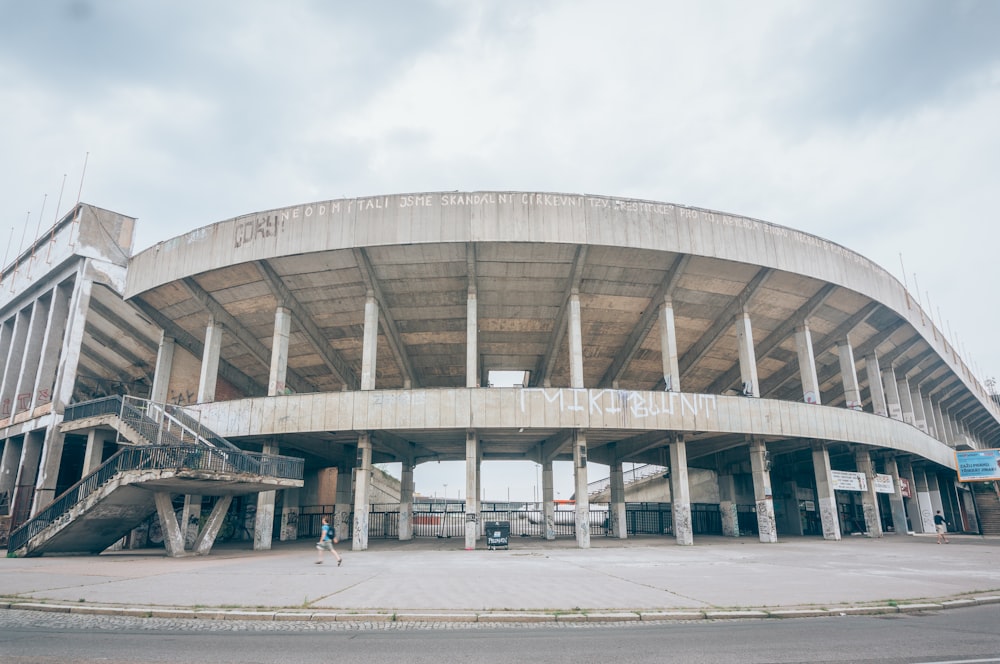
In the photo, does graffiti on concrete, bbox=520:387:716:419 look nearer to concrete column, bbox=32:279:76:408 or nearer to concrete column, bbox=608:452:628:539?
concrete column, bbox=608:452:628:539

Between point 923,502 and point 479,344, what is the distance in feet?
129

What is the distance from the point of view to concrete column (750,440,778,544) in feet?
94.7

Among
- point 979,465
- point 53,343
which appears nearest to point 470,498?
point 53,343

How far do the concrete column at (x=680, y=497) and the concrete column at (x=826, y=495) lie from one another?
28.6ft

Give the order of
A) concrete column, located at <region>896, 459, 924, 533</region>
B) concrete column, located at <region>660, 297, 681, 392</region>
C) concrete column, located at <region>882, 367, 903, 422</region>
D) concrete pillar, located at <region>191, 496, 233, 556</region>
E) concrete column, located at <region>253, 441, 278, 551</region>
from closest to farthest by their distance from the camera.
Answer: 1. concrete pillar, located at <region>191, 496, 233, 556</region>
2. concrete column, located at <region>253, 441, 278, 551</region>
3. concrete column, located at <region>660, 297, 681, 392</region>
4. concrete column, located at <region>882, 367, 903, 422</region>
5. concrete column, located at <region>896, 459, 924, 533</region>

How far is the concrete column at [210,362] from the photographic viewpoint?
30.8 meters

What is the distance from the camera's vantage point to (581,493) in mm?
27078

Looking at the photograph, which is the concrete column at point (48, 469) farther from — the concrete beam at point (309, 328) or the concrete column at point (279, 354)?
the concrete beam at point (309, 328)

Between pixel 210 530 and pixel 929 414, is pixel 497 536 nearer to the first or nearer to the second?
pixel 210 530

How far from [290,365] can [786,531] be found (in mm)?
39265

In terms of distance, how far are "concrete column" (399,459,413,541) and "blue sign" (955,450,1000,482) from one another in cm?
3307

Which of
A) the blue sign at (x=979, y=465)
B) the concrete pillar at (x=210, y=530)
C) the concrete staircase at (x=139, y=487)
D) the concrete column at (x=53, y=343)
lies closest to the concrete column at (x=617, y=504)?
the blue sign at (x=979, y=465)

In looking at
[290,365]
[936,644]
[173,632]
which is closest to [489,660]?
Answer: [173,632]

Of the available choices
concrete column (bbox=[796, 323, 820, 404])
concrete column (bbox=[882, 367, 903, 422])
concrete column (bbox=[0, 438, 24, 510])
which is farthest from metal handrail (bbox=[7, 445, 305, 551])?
concrete column (bbox=[882, 367, 903, 422])
